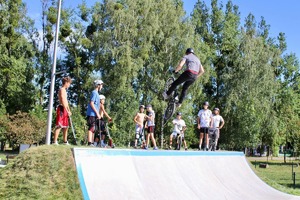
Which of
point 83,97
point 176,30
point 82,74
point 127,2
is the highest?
point 127,2

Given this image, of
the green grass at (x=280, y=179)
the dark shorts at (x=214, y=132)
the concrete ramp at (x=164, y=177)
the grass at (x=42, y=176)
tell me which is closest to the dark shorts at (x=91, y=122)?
the concrete ramp at (x=164, y=177)

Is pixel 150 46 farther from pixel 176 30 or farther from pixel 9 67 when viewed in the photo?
pixel 9 67

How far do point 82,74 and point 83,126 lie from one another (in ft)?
24.0

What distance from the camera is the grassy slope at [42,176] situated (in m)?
6.35

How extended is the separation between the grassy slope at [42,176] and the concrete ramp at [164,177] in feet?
0.75

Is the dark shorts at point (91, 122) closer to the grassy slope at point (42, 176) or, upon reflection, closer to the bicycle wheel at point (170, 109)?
the grassy slope at point (42, 176)

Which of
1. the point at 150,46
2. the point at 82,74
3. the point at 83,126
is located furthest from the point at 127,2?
the point at 83,126

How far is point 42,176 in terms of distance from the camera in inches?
260

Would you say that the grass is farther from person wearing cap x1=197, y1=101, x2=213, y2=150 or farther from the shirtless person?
person wearing cap x1=197, y1=101, x2=213, y2=150

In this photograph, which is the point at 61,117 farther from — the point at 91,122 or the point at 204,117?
the point at 204,117

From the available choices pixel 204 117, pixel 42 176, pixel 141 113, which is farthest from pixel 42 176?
pixel 204 117

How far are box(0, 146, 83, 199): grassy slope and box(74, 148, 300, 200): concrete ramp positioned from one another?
0.23 meters

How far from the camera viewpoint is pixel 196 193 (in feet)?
30.1

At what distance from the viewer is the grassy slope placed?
6.35 m
